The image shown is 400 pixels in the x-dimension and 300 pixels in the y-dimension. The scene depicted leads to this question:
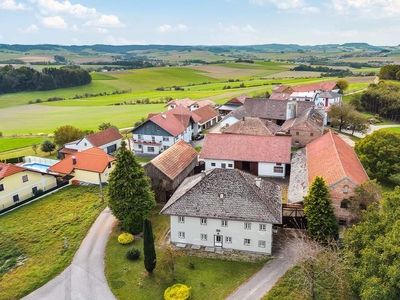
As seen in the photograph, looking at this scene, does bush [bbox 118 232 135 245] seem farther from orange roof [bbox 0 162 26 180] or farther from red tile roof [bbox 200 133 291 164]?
orange roof [bbox 0 162 26 180]

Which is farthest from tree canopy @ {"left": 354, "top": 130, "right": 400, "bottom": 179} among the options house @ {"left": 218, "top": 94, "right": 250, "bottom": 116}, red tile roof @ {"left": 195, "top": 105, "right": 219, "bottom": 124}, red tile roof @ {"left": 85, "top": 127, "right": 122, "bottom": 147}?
house @ {"left": 218, "top": 94, "right": 250, "bottom": 116}

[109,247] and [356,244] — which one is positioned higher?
[356,244]

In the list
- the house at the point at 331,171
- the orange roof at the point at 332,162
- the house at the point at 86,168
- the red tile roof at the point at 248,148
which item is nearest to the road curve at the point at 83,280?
the house at the point at 86,168

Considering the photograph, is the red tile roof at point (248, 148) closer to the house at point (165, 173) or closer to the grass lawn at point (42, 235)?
the house at point (165, 173)

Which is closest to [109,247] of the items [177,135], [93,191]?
[93,191]

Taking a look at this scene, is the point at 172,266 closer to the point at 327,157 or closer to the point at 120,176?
the point at 120,176

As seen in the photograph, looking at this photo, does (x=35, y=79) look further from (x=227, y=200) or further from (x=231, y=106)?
(x=227, y=200)
